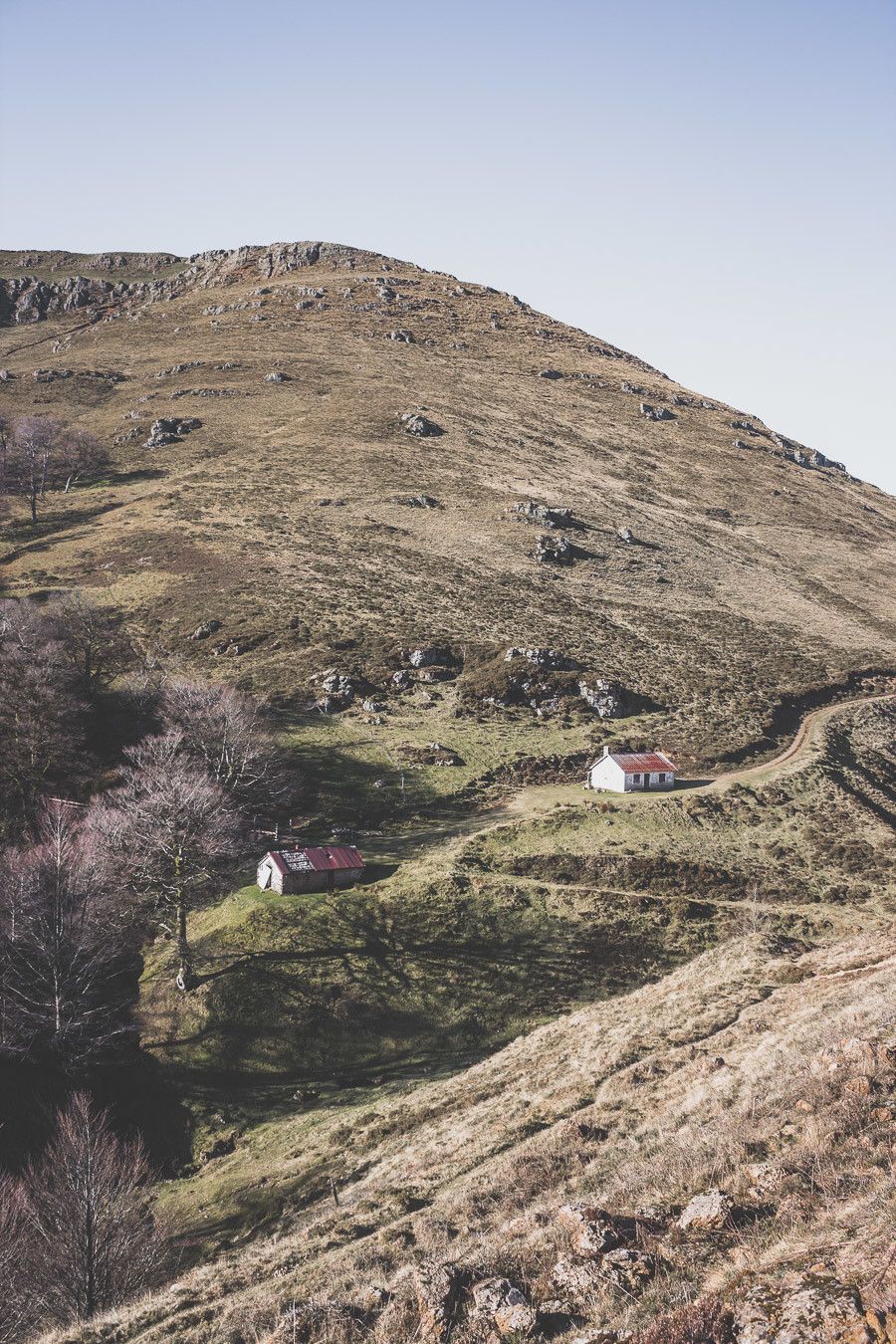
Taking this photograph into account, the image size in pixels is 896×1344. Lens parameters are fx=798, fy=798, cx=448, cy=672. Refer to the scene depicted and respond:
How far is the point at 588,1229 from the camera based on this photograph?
14.1 metres

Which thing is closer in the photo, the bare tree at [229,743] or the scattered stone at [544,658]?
the bare tree at [229,743]

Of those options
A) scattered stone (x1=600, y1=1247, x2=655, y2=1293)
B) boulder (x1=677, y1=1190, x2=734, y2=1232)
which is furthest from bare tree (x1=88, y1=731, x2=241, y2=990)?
boulder (x1=677, y1=1190, x2=734, y2=1232)

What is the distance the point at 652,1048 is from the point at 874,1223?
16.0 meters

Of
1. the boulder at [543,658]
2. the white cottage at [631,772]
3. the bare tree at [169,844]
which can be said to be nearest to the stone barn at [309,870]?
the bare tree at [169,844]

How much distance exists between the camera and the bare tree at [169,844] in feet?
132

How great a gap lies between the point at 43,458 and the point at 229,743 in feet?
281

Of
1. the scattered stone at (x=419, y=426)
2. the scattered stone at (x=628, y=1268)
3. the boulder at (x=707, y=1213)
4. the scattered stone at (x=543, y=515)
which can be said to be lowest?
the scattered stone at (x=628, y=1268)

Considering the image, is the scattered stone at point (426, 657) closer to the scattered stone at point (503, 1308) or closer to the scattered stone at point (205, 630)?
the scattered stone at point (205, 630)

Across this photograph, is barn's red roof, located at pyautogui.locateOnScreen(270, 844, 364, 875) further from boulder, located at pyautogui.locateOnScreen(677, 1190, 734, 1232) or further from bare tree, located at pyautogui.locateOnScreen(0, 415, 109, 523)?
bare tree, located at pyautogui.locateOnScreen(0, 415, 109, 523)

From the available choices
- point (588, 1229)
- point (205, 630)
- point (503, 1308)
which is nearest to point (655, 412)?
point (205, 630)

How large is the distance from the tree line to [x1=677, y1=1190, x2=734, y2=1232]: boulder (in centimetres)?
1614

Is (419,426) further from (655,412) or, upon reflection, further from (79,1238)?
(79,1238)

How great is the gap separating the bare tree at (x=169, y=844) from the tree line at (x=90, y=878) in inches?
3.9

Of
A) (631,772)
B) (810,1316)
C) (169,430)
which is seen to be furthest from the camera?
(169,430)
